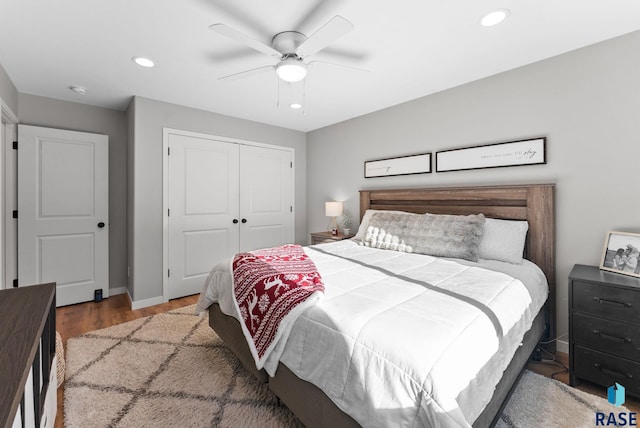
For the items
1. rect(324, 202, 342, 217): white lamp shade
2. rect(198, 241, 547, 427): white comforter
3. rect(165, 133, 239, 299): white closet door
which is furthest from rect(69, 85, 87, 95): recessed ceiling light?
rect(324, 202, 342, 217): white lamp shade

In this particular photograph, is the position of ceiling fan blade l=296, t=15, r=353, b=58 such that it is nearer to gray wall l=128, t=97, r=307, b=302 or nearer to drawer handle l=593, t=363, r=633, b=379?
gray wall l=128, t=97, r=307, b=302

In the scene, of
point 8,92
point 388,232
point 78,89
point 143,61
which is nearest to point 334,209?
point 388,232

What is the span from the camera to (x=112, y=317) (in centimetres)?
312

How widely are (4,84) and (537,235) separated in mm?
4914

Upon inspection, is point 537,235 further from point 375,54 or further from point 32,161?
point 32,161

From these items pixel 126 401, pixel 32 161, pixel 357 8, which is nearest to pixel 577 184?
pixel 357 8

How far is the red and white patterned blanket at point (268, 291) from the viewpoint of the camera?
155cm

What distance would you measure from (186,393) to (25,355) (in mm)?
1219

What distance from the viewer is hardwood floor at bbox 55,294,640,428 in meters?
2.14

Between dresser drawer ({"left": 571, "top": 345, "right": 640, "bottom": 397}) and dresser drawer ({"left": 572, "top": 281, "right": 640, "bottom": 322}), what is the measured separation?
0.27 m

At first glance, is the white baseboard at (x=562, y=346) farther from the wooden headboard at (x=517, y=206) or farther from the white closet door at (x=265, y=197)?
the white closet door at (x=265, y=197)

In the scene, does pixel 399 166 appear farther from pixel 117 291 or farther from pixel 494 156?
pixel 117 291

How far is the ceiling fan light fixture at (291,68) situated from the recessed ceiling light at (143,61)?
4.04 ft

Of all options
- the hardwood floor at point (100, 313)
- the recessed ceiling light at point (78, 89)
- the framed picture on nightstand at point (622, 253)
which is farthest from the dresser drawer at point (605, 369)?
the recessed ceiling light at point (78, 89)
